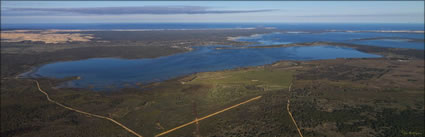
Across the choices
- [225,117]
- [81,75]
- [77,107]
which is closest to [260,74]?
[225,117]

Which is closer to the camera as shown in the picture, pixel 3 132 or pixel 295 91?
pixel 3 132

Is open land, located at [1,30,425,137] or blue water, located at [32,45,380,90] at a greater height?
blue water, located at [32,45,380,90]

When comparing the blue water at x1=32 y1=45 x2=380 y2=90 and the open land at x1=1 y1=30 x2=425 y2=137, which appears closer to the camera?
the open land at x1=1 y1=30 x2=425 y2=137

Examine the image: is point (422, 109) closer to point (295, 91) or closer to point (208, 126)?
point (295, 91)

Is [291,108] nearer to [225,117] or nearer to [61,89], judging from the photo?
[225,117]

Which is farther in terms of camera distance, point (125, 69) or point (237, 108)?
point (125, 69)

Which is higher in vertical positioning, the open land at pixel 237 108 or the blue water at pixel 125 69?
the blue water at pixel 125 69

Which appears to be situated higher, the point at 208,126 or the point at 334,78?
the point at 334,78

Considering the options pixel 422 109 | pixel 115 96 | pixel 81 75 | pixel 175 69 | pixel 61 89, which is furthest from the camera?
pixel 175 69

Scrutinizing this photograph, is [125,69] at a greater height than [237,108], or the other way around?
[125,69]

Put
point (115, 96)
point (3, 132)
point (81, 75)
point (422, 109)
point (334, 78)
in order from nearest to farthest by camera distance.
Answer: point (3, 132) → point (422, 109) → point (115, 96) → point (334, 78) → point (81, 75)

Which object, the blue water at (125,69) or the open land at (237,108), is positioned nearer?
the open land at (237,108)
